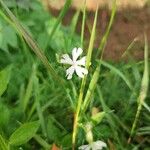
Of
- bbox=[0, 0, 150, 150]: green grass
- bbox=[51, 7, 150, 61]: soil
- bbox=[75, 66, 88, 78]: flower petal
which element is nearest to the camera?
bbox=[75, 66, 88, 78]: flower petal

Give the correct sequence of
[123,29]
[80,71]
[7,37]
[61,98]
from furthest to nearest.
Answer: [123,29] → [7,37] → [61,98] → [80,71]

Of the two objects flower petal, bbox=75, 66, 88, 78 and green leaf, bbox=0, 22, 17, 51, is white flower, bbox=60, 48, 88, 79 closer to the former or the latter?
flower petal, bbox=75, 66, 88, 78

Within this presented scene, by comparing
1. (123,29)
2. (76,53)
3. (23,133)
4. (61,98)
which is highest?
(76,53)

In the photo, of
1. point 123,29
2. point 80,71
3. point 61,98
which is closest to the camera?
point 80,71

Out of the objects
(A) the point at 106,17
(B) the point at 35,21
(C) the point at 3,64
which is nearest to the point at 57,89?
(C) the point at 3,64

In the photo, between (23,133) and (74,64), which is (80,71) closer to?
(74,64)

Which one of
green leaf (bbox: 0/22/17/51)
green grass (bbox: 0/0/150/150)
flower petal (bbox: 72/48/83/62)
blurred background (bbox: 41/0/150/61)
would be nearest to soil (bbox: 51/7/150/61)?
blurred background (bbox: 41/0/150/61)

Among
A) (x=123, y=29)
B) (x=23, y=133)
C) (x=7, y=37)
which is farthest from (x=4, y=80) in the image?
(x=123, y=29)

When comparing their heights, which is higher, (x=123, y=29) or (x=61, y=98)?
(x=61, y=98)
